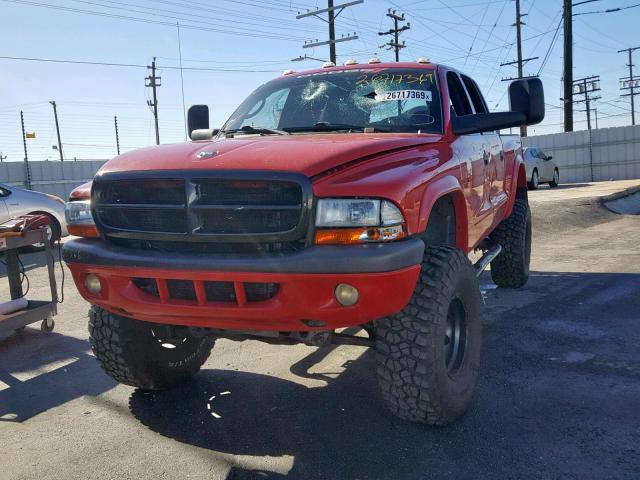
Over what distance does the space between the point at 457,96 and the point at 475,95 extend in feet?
2.88

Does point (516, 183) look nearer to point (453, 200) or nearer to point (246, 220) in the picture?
point (453, 200)

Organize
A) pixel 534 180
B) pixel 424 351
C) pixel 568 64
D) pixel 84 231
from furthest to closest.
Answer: pixel 568 64 → pixel 534 180 → pixel 84 231 → pixel 424 351

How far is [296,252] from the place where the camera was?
2.74 m

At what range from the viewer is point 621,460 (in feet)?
9.30

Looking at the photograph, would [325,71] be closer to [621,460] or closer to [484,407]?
[484,407]

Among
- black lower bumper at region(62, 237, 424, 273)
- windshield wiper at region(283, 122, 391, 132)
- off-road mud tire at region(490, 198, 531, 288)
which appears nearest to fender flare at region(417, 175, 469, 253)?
black lower bumper at region(62, 237, 424, 273)

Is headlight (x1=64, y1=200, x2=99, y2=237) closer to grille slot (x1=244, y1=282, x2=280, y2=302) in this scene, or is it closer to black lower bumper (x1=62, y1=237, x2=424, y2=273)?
black lower bumper (x1=62, y1=237, x2=424, y2=273)

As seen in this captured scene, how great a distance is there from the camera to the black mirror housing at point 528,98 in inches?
161

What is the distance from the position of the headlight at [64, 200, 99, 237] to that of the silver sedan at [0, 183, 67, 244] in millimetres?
7589

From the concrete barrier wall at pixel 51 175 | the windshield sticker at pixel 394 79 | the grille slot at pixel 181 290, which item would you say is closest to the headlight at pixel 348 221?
the grille slot at pixel 181 290

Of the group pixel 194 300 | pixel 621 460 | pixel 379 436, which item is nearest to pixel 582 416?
pixel 621 460

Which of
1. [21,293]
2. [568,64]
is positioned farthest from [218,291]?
[568,64]

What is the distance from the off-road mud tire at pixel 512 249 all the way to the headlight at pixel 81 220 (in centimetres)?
415

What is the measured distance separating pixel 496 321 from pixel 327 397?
2.15 meters
